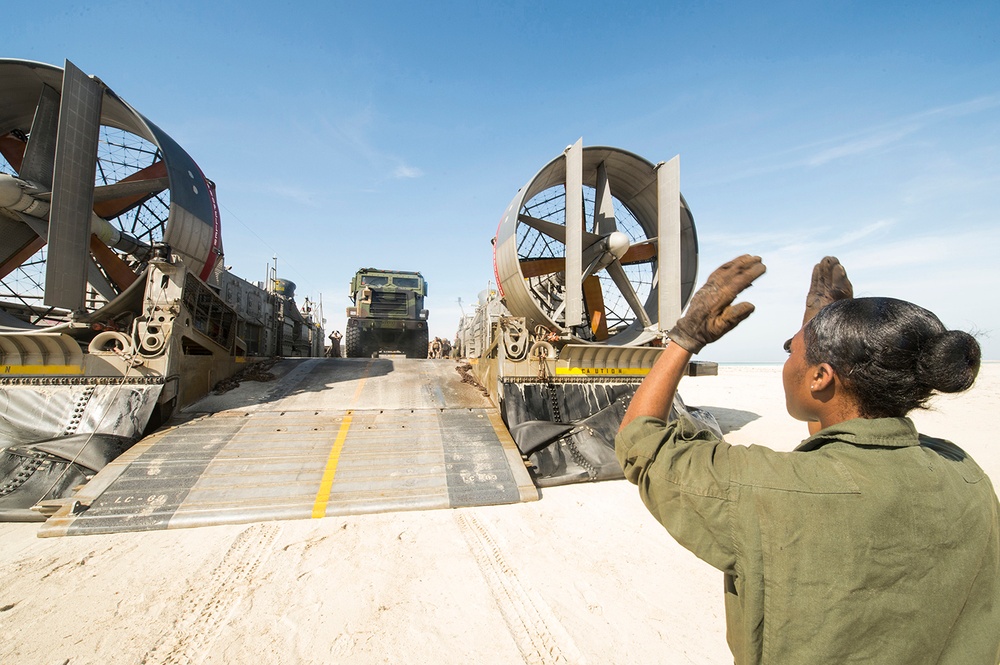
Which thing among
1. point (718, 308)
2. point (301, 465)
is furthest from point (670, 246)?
point (718, 308)

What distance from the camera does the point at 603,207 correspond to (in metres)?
8.13

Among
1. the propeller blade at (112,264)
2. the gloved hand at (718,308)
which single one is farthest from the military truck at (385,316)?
the gloved hand at (718,308)

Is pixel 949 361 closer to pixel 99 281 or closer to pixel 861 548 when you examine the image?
pixel 861 548

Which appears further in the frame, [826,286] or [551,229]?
[551,229]

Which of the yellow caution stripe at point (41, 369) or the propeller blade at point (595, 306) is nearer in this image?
the yellow caution stripe at point (41, 369)

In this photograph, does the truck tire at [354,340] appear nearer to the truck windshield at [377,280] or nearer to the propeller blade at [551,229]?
the truck windshield at [377,280]

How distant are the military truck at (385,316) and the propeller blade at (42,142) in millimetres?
8743

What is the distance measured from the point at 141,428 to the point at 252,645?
4.01 meters

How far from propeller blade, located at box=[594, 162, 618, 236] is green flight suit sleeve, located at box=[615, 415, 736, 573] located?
747cm

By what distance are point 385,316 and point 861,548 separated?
15073 mm

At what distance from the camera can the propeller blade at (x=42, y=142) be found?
20.1ft

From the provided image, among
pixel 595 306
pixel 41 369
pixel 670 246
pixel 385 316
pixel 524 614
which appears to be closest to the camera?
pixel 524 614

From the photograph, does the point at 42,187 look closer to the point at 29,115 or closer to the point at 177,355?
the point at 29,115

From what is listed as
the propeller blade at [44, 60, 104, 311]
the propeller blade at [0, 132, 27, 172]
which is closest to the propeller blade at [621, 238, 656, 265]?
the propeller blade at [44, 60, 104, 311]
